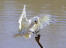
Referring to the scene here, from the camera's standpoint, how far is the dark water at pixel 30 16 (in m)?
1.45

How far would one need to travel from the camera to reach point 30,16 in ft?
5.12

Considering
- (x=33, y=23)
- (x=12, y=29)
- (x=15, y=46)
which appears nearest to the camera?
(x=33, y=23)

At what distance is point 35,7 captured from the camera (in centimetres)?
175

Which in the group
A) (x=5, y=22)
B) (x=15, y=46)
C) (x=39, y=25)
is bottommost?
(x=15, y=46)

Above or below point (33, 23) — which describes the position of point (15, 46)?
below

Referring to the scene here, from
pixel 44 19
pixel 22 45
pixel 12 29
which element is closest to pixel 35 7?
pixel 12 29

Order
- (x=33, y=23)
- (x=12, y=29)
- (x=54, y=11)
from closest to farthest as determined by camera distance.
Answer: (x=33, y=23) < (x=12, y=29) < (x=54, y=11)

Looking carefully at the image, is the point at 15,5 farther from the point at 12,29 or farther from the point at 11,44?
the point at 11,44

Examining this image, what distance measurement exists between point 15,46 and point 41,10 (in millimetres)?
657

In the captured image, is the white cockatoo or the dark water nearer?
the white cockatoo

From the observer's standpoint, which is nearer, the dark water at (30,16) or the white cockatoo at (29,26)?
the white cockatoo at (29,26)

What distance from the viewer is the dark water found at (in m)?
1.45

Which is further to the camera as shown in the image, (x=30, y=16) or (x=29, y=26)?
(x=30, y=16)

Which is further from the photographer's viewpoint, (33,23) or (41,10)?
(41,10)
